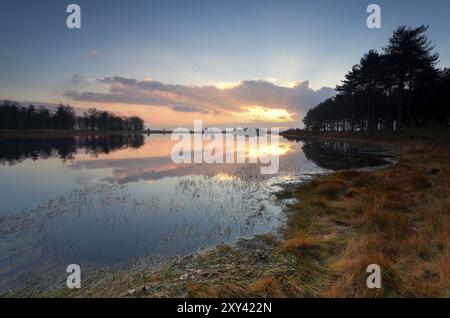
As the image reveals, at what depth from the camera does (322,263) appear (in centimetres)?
618

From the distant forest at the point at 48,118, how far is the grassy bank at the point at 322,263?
5933 inches

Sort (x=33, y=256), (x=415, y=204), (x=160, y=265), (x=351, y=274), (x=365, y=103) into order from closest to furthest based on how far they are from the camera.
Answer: (x=351, y=274), (x=160, y=265), (x=33, y=256), (x=415, y=204), (x=365, y=103)

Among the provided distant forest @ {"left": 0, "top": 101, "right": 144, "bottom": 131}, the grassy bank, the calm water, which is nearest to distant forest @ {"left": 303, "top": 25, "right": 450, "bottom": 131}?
the calm water

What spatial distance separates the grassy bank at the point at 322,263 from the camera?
4945mm

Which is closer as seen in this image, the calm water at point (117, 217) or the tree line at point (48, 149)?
the calm water at point (117, 217)

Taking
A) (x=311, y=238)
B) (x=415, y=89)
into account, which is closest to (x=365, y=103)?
(x=415, y=89)

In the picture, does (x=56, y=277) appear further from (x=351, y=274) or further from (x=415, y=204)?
(x=415, y=204)

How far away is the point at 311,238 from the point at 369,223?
2.36m

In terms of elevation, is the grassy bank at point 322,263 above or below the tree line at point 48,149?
below

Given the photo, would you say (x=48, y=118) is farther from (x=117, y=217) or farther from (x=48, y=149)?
(x=117, y=217)

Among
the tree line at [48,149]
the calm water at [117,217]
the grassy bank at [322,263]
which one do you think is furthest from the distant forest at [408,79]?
the tree line at [48,149]

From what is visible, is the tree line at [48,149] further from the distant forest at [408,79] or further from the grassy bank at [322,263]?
the distant forest at [408,79]

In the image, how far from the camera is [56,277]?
6.20 meters

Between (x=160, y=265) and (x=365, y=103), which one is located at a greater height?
(x=365, y=103)
